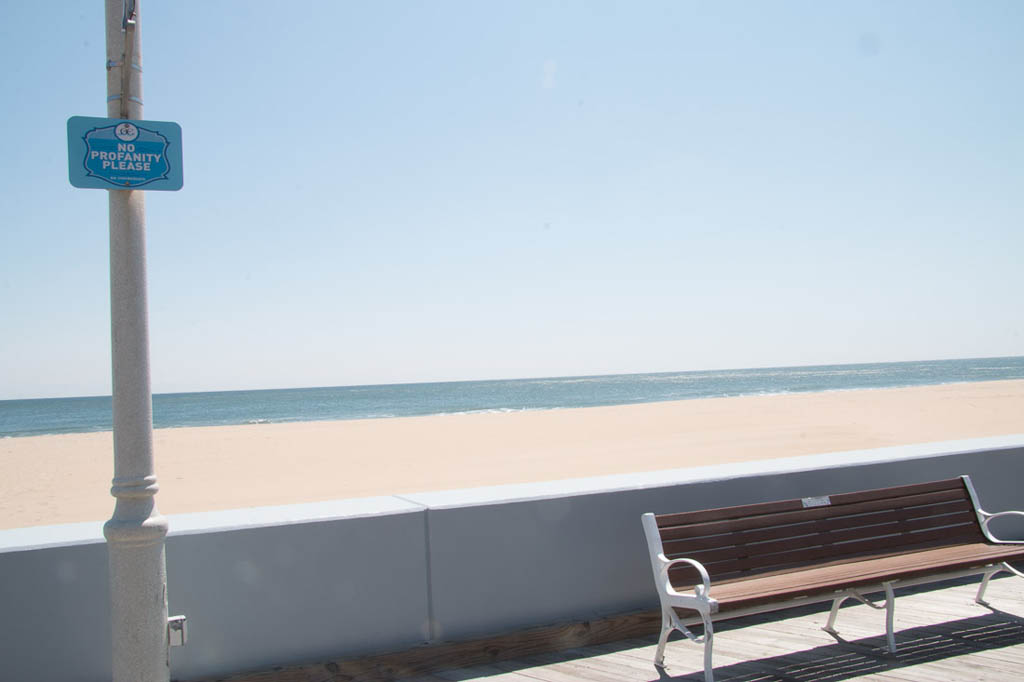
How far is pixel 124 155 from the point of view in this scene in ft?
9.56

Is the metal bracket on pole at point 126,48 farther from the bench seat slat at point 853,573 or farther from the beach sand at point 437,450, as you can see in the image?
the beach sand at point 437,450

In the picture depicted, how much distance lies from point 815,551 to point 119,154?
3.65 metres

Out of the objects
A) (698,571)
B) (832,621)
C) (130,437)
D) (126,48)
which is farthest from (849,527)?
(126,48)

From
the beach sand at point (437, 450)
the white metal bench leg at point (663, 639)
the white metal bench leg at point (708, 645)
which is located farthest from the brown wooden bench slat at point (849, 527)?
the beach sand at point (437, 450)

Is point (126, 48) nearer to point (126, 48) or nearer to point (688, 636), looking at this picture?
point (126, 48)

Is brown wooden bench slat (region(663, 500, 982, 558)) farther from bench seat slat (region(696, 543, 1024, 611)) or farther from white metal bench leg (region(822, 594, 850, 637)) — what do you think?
white metal bench leg (region(822, 594, 850, 637))

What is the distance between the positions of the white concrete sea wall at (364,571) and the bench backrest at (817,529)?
1.31 feet

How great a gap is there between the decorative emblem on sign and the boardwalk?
2443mm

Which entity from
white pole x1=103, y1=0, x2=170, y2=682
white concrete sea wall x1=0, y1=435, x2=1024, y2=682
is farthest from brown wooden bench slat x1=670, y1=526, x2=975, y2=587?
white pole x1=103, y1=0, x2=170, y2=682

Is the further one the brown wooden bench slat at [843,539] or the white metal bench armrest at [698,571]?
the brown wooden bench slat at [843,539]

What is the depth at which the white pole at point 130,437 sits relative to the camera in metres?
2.86

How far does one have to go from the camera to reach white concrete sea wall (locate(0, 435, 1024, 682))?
3.42m

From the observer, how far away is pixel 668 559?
155 inches

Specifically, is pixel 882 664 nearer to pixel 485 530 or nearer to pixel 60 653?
pixel 485 530
